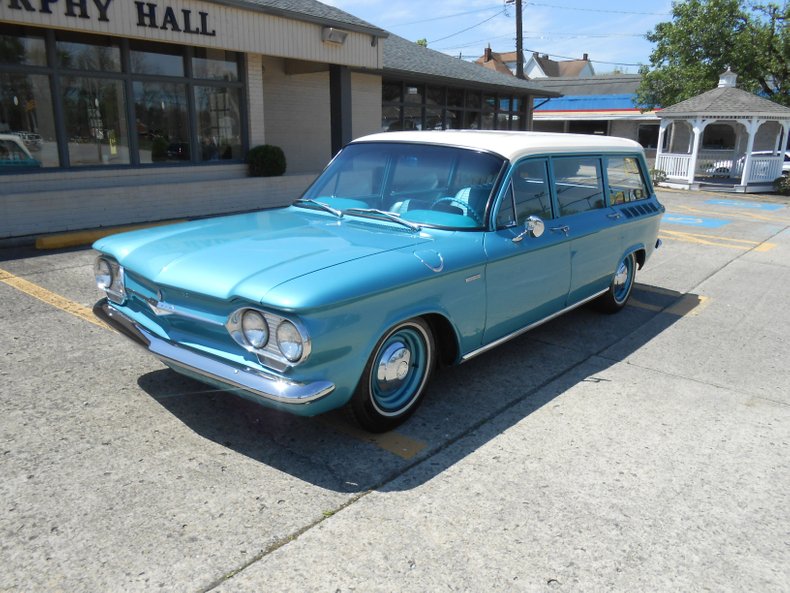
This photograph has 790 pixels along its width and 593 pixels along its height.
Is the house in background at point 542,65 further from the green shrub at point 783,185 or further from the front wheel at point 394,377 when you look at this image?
the front wheel at point 394,377

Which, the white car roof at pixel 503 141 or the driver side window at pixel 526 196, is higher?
the white car roof at pixel 503 141

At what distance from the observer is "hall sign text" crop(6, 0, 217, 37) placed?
860 centimetres

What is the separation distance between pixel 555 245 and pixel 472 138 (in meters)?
1.00

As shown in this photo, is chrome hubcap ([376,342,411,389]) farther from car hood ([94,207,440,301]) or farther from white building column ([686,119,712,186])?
white building column ([686,119,712,186])

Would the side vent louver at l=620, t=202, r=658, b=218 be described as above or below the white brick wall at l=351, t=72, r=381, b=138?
below

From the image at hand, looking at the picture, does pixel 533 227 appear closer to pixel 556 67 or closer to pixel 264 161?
pixel 264 161

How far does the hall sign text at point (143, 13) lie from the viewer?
8602 millimetres

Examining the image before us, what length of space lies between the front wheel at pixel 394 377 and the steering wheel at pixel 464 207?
34.4 inches

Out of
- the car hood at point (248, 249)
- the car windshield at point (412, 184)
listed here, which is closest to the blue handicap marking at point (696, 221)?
the car windshield at point (412, 184)

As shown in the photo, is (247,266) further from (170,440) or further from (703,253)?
(703,253)

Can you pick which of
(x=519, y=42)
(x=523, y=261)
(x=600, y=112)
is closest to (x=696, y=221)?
(x=523, y=261)

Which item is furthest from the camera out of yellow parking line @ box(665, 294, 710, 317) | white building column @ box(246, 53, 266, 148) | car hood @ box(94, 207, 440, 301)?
white building column @ box(246, 53, 266, 148)

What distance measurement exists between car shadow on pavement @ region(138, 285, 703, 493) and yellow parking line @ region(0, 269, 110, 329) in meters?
1.66

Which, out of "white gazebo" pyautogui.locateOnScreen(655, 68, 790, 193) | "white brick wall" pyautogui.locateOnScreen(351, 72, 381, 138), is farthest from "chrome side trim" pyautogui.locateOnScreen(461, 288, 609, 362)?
"white gazebo" pyautogui.locateOnScreen(655, 68, 790, 193)
